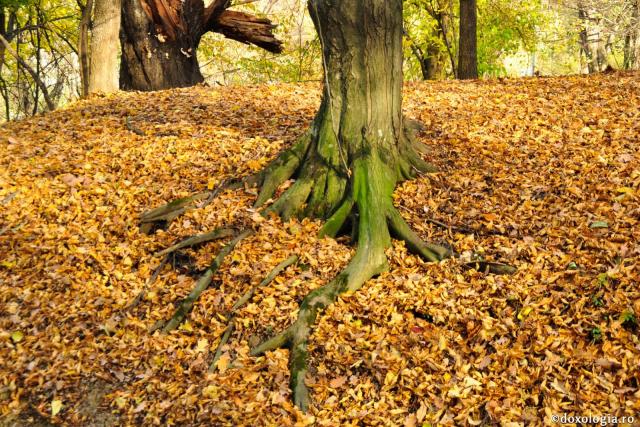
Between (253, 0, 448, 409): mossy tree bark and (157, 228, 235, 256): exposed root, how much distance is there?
Answer: 1.86 ft

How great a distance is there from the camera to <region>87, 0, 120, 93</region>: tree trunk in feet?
32.8

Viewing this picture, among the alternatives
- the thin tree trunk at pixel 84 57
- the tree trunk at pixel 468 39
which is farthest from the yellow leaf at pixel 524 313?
the thin tree trunk at pixel 84 57

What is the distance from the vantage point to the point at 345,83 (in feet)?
18.1

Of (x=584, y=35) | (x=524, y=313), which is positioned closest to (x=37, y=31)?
(x=524, y=313)

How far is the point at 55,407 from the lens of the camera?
430cm

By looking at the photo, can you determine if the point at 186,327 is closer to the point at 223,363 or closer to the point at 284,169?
the point at 223,363

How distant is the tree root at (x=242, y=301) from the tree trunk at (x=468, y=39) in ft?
24.4

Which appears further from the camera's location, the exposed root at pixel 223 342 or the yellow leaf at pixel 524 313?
the exposed root at pixel 223 342

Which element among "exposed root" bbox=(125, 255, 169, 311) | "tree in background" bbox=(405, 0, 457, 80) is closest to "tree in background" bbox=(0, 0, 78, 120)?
"tree in background" bbox=(405, 0, 457, 80)

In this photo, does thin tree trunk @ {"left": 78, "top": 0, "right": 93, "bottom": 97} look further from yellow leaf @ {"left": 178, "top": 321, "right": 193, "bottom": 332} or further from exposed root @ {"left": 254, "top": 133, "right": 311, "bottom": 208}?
Result: yellow leaf @ {"left": 178, "top": 321, "right": 193, "bottom": 332}

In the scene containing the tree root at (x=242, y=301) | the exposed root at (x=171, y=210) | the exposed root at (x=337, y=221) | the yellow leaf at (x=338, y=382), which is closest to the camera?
the yellow leaf at (x=338, y=382)

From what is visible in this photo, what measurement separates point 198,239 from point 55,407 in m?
1.98

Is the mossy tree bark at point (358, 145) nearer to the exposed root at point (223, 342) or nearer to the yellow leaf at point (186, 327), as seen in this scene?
the exposed root at point (223, 342)

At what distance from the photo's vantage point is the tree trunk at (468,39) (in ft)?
34.6
